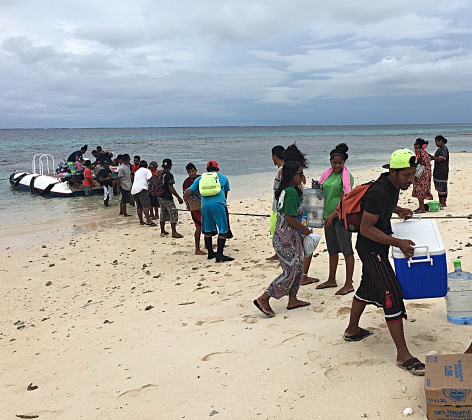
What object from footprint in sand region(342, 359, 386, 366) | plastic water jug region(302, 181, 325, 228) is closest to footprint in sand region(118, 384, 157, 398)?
footprint in sand region(342, 359, 386, 366)

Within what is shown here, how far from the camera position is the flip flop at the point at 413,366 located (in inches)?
141

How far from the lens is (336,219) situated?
5.71 metres

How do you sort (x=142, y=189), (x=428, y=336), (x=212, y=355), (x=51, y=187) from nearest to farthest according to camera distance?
1. (x=428, y=336)
2. (x=212, y=355)
3. (x=142, y=189)
4. (x=51, y=187)

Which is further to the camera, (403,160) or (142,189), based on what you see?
(142,189)

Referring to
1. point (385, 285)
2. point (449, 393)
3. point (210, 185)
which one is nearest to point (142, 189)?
point (210, 185)

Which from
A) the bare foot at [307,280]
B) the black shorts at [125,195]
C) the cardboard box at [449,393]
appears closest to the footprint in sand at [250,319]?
the bare foot at [307,280]

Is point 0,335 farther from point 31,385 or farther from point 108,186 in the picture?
point 108,186

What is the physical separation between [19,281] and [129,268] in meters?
1.74

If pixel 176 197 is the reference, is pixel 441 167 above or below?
above

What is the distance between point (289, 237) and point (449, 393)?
2.37m

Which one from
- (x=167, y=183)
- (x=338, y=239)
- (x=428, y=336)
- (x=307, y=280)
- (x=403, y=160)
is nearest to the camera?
(x=403, y=160)

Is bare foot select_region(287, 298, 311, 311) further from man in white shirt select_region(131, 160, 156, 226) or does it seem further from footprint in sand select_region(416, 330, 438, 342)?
man in white shirt select_region(131, 160, 156, 226)

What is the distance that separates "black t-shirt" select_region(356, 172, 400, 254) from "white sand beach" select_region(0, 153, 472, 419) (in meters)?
0.88

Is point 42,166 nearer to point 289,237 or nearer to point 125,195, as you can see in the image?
point 125,195
